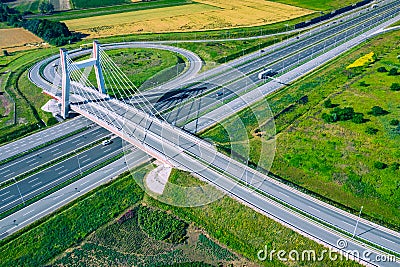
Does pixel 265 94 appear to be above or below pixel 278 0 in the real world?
below

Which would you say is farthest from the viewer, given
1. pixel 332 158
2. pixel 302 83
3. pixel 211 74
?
pixel 211 74

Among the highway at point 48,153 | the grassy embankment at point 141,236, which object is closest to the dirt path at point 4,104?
the highway at point 48,153

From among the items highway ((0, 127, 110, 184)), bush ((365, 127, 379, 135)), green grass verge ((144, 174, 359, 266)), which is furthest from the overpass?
bush ((365, 127, 379, 135))

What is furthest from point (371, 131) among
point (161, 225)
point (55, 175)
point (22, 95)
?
point (22, 95)

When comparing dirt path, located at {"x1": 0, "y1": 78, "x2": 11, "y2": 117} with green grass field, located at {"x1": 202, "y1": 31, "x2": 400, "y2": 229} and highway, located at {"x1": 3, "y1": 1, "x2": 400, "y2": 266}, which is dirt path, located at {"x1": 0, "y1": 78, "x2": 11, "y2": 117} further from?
green grass field, located at {"x1": 202, "y1": 31, "x2": 400, "y2": 229}

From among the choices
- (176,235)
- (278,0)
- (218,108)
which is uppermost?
(278,0)

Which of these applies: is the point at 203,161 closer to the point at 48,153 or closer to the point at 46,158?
the point at 46,158

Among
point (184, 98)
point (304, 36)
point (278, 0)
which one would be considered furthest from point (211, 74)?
point (278, 0)

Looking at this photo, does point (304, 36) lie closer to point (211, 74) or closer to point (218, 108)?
point (211, 74)
